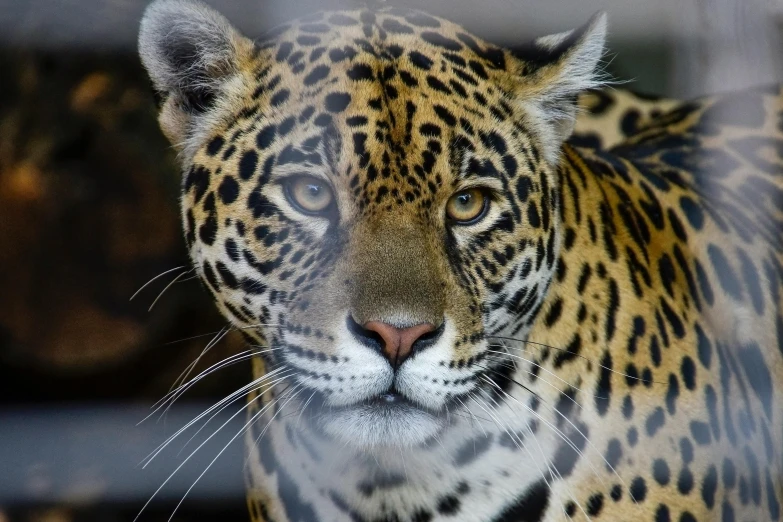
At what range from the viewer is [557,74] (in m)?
2.23

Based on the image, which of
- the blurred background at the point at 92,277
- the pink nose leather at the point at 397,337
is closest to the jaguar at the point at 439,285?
the pink nose leather at the point at 397,337

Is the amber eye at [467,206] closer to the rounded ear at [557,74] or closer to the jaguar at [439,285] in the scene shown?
the jaguar at [439,285]

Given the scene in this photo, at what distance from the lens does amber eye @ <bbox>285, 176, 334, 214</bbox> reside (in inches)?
78.9

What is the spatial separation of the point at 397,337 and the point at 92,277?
6.73 ft

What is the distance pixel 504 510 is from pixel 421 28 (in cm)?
109

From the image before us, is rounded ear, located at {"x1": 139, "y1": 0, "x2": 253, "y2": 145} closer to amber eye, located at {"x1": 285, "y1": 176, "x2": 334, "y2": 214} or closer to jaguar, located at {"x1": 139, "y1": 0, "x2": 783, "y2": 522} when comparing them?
jaguar, located at {"x1": 139, "y1": 0, "x2": 783, "y2": 522}

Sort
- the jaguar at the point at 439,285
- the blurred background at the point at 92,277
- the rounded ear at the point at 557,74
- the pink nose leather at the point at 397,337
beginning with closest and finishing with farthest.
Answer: the pink nose leather at the point at 397,337 < the jaguar at the point at 439,285 < the rounded ear at the point at 557,74 < the blurred background at the point at 92,277

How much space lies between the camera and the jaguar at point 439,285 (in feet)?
6.44

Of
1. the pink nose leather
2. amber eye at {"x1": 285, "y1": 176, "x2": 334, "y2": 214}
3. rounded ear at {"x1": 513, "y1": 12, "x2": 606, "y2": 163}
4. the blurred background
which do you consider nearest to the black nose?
the pink nose leather

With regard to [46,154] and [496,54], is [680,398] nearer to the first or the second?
[496,54]

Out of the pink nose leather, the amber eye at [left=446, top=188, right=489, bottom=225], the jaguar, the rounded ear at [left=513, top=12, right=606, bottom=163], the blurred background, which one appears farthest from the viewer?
the blurred background

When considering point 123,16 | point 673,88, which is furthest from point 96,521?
point 673,88

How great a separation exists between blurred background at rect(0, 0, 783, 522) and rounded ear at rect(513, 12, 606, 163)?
1.08m

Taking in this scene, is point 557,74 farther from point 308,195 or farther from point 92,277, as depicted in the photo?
point 92,277
